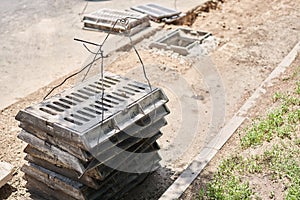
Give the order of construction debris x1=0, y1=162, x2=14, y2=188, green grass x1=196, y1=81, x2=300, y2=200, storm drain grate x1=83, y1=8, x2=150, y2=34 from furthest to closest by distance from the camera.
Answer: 1. storm drain grate x1=83, y1=8, x2=150, y2=34
2. construction debris x1=0, y1=162, x2=14, y2=188
3. green grass x1=196, y1=81, x2=300, y2=200

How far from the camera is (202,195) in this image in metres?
4.36

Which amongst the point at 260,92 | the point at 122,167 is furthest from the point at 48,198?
the point at 260,92

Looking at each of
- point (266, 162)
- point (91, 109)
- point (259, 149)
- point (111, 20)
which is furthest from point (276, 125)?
point (111, 20)

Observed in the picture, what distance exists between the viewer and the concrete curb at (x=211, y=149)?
4504mm

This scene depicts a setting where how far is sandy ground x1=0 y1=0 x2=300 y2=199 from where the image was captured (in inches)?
225

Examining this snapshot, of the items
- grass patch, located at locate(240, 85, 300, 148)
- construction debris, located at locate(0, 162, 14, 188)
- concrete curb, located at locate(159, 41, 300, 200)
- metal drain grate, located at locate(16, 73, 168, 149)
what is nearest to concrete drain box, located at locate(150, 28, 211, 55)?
concrete curb, located at locate(159, 41, 300, 200)

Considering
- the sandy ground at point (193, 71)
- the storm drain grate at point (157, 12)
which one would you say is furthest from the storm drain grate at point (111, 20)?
the storm drain grate at point (157, 12)

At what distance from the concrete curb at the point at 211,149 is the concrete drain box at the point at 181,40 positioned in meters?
1.91

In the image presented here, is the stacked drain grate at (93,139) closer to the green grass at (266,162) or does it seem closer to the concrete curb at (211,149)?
the concrete curb at (211,149)

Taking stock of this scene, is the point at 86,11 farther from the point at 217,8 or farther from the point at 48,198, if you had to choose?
the point at 48,198

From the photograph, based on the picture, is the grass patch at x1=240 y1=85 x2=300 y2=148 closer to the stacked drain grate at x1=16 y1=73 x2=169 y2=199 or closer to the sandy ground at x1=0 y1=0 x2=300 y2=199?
the sandy ground at x1=0 y1=0 x2=300 y2=199

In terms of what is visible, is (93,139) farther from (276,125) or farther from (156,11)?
(156,11)

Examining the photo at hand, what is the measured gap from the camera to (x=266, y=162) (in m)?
4.77

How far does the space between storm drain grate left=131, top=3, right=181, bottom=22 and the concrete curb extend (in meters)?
3.36
